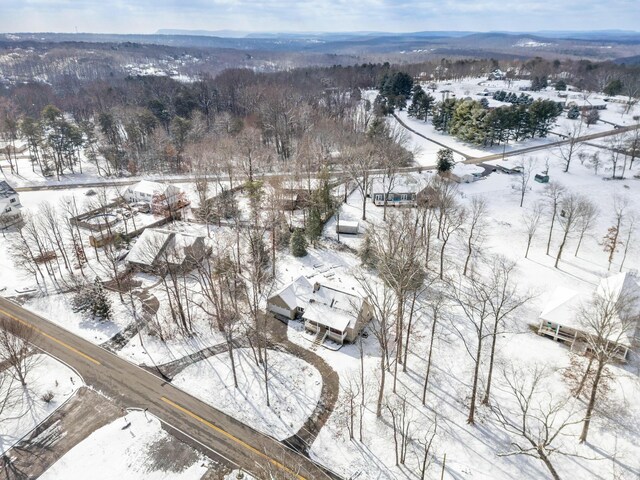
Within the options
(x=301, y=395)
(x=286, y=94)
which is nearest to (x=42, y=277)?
(x=301, y=395)

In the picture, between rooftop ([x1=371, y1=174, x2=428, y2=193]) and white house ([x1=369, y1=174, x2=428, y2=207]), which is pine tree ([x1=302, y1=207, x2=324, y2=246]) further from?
rooftop ([x1=371, y1=174, x2=428, y2=193])

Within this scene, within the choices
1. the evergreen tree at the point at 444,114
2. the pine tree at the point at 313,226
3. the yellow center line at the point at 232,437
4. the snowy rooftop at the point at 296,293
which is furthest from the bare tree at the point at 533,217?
the evergreen tree at the point at 444,114

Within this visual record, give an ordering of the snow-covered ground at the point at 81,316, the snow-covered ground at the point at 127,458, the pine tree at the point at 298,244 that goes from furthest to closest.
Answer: the pine tree at the point at 298,244, the snow-covered ground at the point at 81,316, the snow-covered ground at the point at 127,458

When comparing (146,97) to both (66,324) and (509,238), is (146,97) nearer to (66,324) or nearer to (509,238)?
(66,324)

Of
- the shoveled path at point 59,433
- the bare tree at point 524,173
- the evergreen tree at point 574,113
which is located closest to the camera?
the shoveled path at point 59,433

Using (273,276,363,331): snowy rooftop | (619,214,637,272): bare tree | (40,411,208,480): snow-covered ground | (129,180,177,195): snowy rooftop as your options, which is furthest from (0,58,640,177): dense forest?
(40,411,208,480): snow-covered ground

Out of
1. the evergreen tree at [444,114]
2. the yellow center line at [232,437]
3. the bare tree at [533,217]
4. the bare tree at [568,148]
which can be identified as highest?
the evergreen tree at [444,114]

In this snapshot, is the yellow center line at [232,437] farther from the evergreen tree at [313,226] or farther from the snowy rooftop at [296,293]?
the evergreen tree at [313,226]

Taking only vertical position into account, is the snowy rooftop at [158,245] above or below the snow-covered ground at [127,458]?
above
